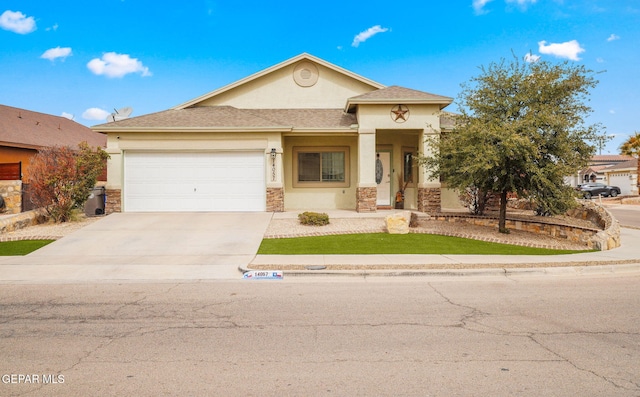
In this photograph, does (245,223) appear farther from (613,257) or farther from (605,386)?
(605,386)

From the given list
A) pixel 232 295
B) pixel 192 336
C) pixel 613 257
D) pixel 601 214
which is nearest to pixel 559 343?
pixel 192 336

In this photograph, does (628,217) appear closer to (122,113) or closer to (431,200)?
(431,200)

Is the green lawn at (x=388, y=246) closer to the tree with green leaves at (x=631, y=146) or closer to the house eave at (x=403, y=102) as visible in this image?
the house eave at (x=403, y=102)

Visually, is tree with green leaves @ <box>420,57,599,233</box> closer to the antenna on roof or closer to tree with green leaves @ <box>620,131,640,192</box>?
the antenna on roof

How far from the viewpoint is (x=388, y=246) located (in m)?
11.5

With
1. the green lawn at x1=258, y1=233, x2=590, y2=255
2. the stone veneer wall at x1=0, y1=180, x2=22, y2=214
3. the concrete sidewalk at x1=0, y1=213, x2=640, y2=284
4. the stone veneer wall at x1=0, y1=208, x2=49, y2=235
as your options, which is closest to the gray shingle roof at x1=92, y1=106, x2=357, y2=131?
the stone veneer wall at x1=0, y1=180, x2=22, y2=214

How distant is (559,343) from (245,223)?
11300mm

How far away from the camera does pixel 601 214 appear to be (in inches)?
615

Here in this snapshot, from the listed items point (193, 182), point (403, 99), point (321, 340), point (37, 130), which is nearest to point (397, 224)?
point (403, 99)

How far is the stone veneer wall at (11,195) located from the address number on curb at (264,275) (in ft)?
41.9

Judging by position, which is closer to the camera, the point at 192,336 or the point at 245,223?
the point at 192,336

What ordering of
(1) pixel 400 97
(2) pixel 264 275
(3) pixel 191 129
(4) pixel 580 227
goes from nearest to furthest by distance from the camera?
(2) pixel 264 275
(4) pixel 580 227
(3) pixel 191 129
(1) pixel 400 97

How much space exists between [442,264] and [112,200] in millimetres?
13355

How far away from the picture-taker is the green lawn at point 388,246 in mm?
10867
